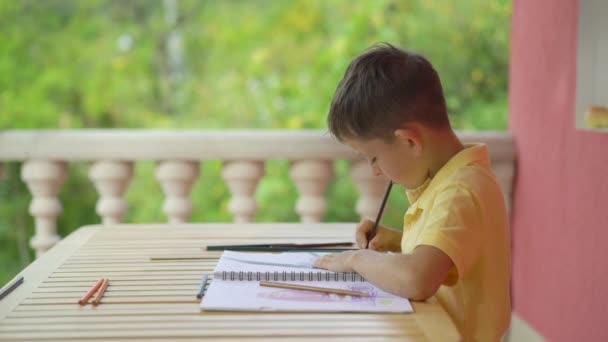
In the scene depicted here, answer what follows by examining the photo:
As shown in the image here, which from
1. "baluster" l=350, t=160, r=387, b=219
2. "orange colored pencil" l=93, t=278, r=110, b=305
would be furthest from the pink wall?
"orange colored pencil" l=93, t=278, r=110, b=305

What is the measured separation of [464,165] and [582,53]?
1.02 m

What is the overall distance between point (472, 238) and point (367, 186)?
1.58 meters

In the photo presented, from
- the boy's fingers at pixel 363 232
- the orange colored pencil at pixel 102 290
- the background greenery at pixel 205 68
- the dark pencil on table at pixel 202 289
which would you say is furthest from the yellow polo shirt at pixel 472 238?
the background greenery at pixel 205 68

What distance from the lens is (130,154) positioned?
295cm

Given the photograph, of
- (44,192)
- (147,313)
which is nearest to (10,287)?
(147,313)

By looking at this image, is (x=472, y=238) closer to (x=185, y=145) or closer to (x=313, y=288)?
(x=313, y=288)

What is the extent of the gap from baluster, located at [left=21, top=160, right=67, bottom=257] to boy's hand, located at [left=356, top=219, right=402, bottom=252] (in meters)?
1.55

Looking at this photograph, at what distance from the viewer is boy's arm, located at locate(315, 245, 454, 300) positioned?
137cm

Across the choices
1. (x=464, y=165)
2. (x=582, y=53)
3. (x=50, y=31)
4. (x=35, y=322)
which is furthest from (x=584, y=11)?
(x=50, y=31)

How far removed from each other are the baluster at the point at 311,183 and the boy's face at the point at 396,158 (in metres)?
1.36

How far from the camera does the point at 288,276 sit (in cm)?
150

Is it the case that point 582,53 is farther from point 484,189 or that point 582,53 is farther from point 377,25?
point 377,25

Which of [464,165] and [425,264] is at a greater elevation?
[464,165]

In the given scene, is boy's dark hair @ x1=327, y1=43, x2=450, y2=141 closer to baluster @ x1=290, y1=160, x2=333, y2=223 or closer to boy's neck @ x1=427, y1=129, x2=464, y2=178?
boy's neck @ x1=427, y1=129, x2=464, y2=178
